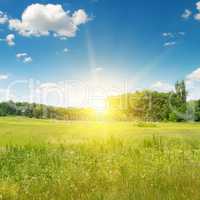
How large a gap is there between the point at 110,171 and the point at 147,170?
0.69 m

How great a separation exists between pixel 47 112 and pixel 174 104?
35543 mm

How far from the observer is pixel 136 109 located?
89938 mm

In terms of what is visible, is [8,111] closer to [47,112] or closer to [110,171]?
[47,112]

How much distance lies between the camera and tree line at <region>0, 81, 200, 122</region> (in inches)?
3054

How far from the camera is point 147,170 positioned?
572cm

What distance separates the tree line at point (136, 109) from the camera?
77581mm

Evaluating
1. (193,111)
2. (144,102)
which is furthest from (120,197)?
(144,102)

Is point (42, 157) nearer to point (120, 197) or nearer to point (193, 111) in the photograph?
point (120, 197)

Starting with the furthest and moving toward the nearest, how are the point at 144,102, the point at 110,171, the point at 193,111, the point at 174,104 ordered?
the point at 144,102 < the point at 174,104 < the point at 193,111 < the point at 110,171

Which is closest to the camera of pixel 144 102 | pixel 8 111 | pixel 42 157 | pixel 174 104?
pixel 42 157

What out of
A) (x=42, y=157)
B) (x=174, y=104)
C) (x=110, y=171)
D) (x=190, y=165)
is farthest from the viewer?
(x=174, y=104)

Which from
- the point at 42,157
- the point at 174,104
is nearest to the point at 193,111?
the point at 174,104

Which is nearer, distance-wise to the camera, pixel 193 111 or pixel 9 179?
pixel 9 179

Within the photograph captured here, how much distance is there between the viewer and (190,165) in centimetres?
610
